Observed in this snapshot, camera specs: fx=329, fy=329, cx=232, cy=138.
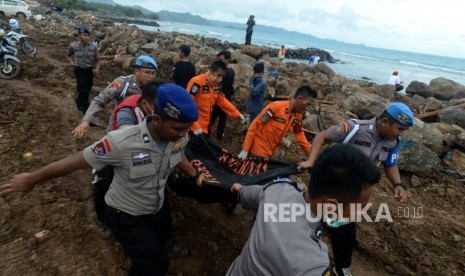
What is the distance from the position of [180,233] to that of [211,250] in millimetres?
462

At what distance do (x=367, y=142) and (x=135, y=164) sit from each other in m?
2.44

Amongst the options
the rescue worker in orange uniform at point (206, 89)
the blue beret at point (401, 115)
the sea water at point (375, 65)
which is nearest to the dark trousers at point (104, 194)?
the rescue worker in orange uniform at point (206, 89)

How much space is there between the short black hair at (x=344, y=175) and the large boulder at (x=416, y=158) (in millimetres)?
5932

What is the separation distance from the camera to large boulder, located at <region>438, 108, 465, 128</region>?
9.48 m

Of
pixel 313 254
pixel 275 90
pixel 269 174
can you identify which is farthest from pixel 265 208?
pixel 275 90

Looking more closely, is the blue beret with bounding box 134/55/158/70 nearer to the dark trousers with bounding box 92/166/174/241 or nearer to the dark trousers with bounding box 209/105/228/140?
the dark trousers with bounding box 92/166/174/241

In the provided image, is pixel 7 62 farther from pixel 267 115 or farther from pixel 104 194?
pixel 267 115

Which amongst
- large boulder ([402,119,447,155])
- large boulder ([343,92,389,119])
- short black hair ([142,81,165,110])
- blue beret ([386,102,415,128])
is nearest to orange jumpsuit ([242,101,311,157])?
blue beret ([386,102,415,128])

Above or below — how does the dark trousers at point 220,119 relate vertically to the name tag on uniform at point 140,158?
below

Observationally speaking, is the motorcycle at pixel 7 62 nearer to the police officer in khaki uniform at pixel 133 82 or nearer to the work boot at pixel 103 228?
the police officer in khaki uniform at pixel 133 82

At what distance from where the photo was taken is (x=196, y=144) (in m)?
4.24

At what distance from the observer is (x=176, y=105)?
2.21 m

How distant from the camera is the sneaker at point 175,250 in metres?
3.69

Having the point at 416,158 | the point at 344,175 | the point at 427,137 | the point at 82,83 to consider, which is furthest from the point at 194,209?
the point at 427,137
